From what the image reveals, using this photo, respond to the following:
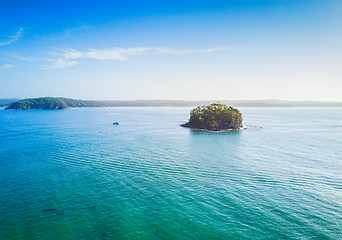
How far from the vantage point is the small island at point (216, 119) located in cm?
7153

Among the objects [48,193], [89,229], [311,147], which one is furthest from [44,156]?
[311,147]

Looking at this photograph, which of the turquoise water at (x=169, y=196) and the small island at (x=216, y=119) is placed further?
the small island at (x=216, y=119)

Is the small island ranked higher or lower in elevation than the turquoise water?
higher

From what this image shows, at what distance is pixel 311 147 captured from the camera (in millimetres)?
41906

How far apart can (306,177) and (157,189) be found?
57.4 ft

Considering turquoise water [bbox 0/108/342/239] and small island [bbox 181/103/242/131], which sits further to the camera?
small island [bbox 181/103/242/131]

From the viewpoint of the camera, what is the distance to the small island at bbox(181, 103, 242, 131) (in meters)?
71.5

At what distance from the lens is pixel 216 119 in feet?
241

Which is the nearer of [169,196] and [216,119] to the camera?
[169,196]

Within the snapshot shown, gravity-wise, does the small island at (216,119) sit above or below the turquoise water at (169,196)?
above

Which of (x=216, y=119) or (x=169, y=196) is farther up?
(x=216, y=119)

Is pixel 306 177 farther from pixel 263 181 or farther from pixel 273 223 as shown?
pixel 273 223

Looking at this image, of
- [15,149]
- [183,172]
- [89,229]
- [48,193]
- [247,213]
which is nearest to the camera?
[89,229]

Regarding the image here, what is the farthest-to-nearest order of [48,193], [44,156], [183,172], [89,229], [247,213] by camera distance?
1. [44,156]
2. [183,172]
3. [48,193]
4. [247,213]
5. [89,229]
